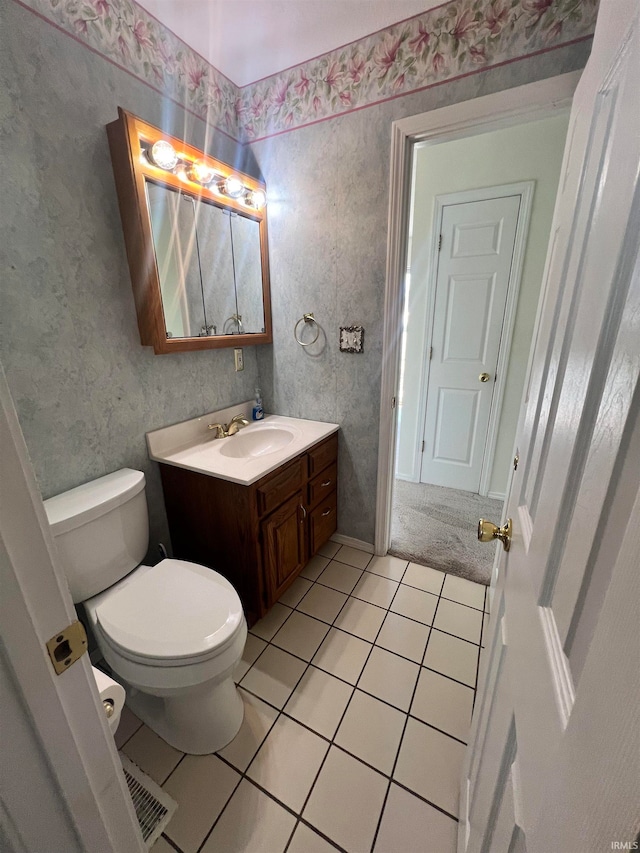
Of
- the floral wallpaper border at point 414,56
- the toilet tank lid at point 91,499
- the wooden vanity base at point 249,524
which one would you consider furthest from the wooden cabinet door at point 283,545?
the floral wallpaper border at point 414,56

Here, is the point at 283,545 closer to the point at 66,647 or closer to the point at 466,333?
the point at 66,647

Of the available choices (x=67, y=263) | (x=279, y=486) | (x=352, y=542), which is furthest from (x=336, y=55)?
(x=352, y=542)

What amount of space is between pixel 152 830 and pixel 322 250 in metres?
2.24

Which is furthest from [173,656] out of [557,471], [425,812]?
[557,471]

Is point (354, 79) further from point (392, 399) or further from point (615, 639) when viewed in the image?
point (615, 639)

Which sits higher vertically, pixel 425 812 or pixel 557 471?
pixel 557 471

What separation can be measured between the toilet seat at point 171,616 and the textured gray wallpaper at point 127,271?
47 centimetres

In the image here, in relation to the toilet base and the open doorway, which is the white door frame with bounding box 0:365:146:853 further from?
the open doorway

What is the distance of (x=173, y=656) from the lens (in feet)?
3.18

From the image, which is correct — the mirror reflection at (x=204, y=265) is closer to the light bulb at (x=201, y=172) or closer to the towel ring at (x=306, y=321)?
the light bulb at (x=201, y=172)

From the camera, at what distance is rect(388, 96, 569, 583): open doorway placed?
6.76 ft

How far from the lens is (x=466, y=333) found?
2.43 metres

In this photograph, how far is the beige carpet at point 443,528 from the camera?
78.5 inches

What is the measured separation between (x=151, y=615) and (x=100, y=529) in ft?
1.18
